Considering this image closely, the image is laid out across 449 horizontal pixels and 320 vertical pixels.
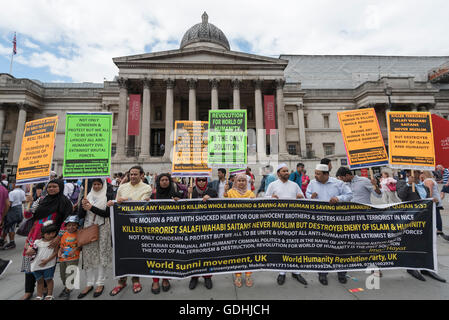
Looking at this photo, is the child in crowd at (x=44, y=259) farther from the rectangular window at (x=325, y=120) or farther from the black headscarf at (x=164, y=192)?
the rectangular window at (x=325, y=120)

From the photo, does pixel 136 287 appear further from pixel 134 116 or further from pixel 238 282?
pixel 134 116

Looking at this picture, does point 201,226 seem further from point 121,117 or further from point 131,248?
point 121,117

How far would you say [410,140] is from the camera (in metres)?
4.42

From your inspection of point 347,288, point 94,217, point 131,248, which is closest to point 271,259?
point 347,288

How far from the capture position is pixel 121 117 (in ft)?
73.3

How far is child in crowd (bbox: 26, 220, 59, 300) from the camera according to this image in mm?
3059

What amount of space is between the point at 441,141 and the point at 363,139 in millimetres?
8749

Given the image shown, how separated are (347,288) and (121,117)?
78.0 ft

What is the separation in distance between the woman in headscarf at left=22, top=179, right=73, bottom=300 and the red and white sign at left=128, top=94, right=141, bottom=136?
18702mm

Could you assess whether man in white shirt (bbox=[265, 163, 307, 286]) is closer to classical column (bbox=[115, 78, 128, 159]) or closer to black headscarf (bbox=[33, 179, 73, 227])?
black headscarf (bbox=[33, 179, 73, 227])

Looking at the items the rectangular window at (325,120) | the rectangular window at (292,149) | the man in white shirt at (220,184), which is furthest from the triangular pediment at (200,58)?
the man in white shirt at (220,184)

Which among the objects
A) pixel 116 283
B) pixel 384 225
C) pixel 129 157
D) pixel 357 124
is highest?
pixel 129 157

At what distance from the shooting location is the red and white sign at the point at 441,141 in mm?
9625
